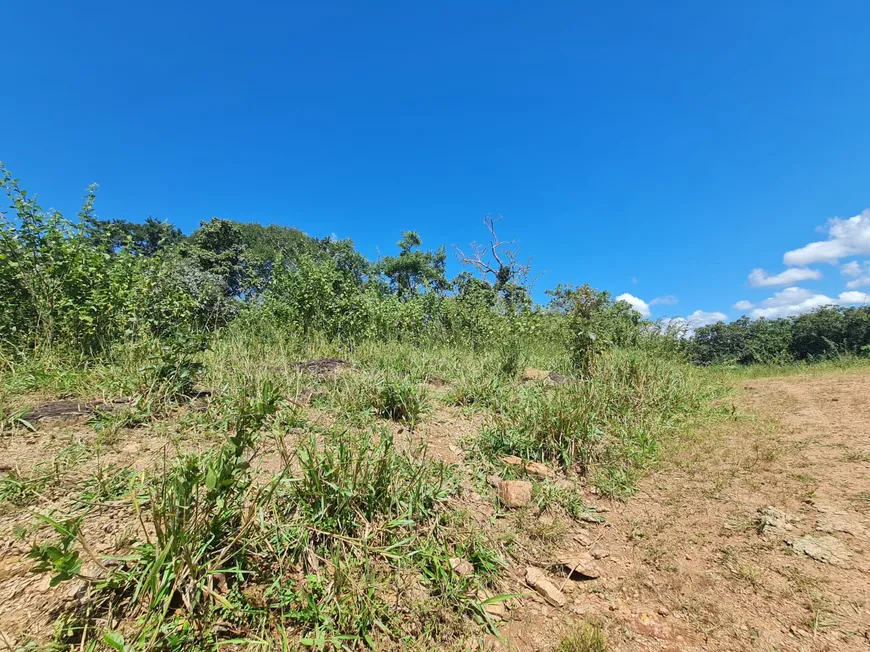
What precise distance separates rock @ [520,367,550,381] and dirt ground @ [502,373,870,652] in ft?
5.49

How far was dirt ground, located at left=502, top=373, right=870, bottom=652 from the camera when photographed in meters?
1.29

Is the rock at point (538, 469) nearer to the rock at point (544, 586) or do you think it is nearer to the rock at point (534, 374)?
the rock at point (544, 586)

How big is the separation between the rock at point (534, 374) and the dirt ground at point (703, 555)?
1.65 m

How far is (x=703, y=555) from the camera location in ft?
5.52

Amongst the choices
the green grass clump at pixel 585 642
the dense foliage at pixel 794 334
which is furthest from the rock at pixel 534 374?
the dense foliage at pixel 794 334

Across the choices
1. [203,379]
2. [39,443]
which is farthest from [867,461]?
[39,443]

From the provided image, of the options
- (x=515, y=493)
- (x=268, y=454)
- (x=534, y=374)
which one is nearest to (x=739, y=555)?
(x=515, y=493)

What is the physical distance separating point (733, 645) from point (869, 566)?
82cm

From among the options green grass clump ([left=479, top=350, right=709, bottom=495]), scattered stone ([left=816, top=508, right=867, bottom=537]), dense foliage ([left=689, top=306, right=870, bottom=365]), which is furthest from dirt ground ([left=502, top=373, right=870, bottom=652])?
dense foliage ([left=689, top=306, right=870, bottom=365])

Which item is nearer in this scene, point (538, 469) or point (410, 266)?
point (538, 469)

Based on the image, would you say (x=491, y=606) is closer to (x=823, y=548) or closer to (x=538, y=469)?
(x=538, y=469)

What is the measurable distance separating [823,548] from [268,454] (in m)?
2.72

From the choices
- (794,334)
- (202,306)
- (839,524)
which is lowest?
(839,524)

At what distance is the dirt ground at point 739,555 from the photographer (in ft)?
4.24
